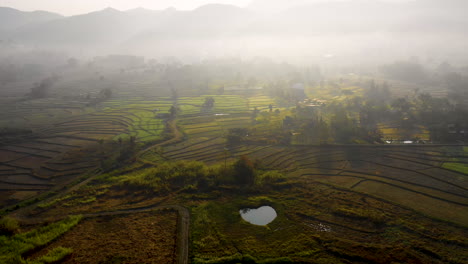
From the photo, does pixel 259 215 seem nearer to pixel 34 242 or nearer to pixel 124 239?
pixel 124 239

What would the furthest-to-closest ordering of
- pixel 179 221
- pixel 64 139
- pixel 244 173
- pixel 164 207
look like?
pixel 64 139, pixel 244 173, pixel 164 207, pixel 179 221

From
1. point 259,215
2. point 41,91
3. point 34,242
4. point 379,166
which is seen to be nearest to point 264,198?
point 259,215

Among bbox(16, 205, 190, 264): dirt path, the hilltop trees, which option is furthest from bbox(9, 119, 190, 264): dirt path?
the hilltop trees

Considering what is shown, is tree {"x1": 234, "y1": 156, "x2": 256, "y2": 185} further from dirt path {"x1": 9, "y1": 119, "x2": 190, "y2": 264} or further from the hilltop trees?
the hilltop trees

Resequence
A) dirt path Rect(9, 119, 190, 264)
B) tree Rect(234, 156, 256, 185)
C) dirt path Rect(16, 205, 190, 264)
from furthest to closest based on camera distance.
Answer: tree Rect(234, 156, 256, 185) → dirt path Rect(9, 119, 190, 264) → dirt path Rect(16, 205, 190, 264)

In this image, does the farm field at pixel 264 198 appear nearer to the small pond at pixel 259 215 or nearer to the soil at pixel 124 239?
the soil at pixel 124 239

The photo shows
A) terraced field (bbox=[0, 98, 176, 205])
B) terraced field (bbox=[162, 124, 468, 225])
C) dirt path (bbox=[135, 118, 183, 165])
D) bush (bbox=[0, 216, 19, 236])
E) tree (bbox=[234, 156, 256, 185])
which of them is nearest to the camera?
bush (bbox=[0, 216, 19, 236])

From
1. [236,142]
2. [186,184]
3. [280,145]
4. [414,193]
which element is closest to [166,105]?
[236,142]
